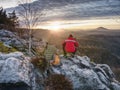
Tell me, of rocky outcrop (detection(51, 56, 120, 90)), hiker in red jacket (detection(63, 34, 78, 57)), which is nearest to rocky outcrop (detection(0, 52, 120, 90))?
rocky outcrop (detection(51, 56, 120, 90))

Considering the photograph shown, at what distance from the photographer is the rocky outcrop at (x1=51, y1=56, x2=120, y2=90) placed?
73.6 ft

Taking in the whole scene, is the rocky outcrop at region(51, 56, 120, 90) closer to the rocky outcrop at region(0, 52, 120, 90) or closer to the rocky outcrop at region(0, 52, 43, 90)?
the rocky outcrop at region(0, 52, 120, 90)

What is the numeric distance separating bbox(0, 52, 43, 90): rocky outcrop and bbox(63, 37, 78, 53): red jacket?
5005 mm

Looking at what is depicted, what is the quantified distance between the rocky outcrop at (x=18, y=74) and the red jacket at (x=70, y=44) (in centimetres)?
500

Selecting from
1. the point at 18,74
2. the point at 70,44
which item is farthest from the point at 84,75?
the point at 18,74

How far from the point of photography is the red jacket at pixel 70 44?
2603cm

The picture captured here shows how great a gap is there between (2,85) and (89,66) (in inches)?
329

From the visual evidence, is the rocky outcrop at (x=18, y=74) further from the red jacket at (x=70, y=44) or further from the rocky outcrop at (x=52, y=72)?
the red jacket at (x=70, y=44)

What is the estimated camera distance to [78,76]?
22766 millimetres

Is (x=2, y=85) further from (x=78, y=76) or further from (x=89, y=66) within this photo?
(x=89, y=66)

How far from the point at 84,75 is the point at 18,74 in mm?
5352

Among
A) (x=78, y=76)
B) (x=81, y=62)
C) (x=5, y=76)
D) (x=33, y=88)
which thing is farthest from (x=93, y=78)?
(x=5, y=76)

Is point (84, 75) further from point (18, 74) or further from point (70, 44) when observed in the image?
point (18, 74)

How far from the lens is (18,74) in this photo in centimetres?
1917
